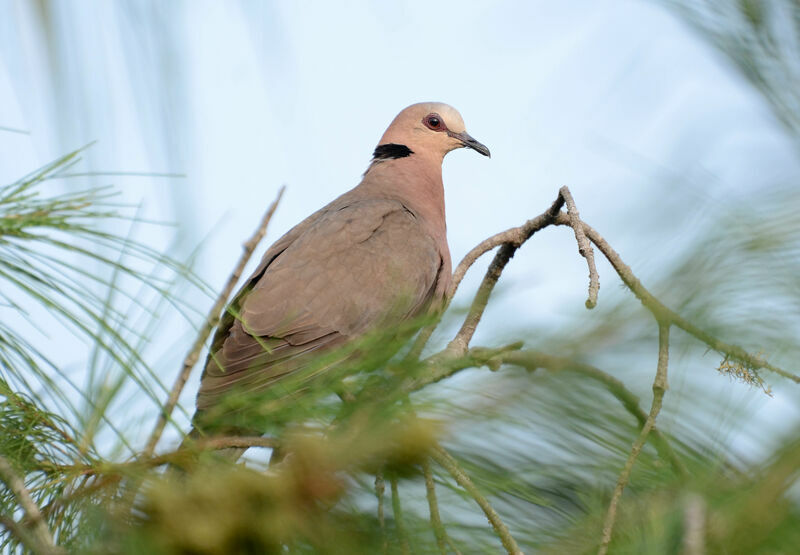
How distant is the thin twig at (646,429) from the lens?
1.28m

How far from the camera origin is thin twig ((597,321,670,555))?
1.28 meters

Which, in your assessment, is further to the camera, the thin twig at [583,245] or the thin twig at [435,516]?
the thin twig at [583,245]

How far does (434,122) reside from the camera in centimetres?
508

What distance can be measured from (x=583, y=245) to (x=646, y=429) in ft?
2.38

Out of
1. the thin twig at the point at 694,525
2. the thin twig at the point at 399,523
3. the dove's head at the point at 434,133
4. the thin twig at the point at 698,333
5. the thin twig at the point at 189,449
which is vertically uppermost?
the dove's head at the point at 434,133

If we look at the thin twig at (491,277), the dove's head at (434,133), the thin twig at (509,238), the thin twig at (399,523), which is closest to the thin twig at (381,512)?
the thin twig at (399,523)

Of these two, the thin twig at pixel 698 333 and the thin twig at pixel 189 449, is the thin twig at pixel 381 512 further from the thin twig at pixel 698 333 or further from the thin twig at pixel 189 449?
the thin twig at pixel 698 333

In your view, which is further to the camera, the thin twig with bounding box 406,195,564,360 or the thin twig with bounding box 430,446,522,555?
the thin twig with bounding box 406,195,564,360

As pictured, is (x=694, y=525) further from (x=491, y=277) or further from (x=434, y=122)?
(x=434, y=122)

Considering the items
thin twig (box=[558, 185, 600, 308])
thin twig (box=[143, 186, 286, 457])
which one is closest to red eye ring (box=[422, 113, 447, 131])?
thin twig (box=[558, 185, 600, 308])

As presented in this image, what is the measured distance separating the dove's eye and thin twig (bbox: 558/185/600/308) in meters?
2.71

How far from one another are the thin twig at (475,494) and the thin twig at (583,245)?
353 mm

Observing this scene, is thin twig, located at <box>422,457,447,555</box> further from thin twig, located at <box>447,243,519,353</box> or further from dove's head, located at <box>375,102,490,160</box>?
dove's head, located at <box>375,102,490,160</box>

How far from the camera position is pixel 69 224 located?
128 centimetres
